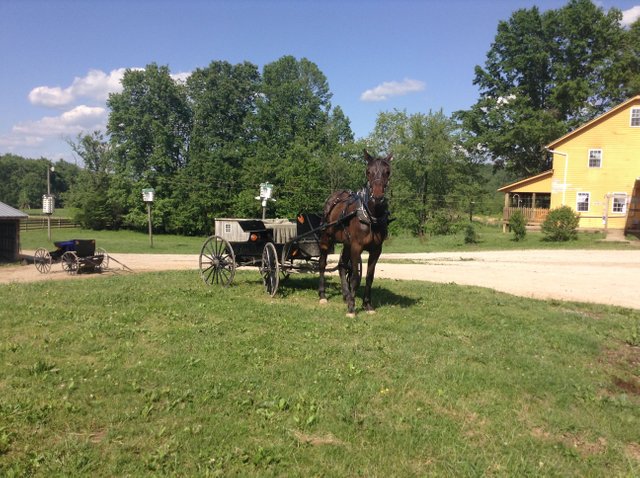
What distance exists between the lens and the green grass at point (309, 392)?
374 cm

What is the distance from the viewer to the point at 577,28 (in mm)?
47688

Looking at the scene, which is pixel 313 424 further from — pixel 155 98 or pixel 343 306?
pixel 155 98

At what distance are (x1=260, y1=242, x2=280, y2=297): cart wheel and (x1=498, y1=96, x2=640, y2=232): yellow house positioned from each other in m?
31.5

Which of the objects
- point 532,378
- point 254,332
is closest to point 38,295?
point 254,332

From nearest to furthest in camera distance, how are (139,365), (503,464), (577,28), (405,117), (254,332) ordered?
(503,464) → (139,365) → (254,332) → (405,117) → (577,28)

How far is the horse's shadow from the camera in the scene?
9.32 metres

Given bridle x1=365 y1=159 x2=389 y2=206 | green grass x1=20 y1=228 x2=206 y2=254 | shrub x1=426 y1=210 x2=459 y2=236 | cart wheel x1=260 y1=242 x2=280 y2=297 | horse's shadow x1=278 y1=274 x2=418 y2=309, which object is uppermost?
bridle x1=365 y1=159 x2=389 y2=206

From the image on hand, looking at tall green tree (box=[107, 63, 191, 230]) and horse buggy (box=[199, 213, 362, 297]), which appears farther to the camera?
tall green tree (box=[107, 63, 191, 230])

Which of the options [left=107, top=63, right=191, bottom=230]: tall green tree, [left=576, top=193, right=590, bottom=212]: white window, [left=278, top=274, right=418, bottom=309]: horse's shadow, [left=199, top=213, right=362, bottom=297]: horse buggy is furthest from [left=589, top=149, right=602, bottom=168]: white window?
[left=107, top=63, right=191, bottom=230]: tall green tree

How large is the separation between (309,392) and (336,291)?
217 inches

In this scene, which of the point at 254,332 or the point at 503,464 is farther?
the point at 254,332

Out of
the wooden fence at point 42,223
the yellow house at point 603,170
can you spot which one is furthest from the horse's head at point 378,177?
the wooden fence at point 42,223

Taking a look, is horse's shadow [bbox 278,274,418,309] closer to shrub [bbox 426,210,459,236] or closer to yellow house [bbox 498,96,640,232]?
shrub [bbox 426,210,459,236]

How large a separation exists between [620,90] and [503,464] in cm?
5370
